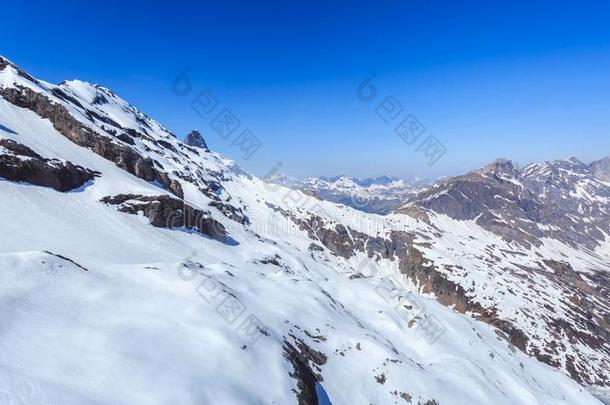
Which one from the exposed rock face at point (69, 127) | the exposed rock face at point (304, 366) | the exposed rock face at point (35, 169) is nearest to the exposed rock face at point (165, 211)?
the exposed rock face at point (35, 169)

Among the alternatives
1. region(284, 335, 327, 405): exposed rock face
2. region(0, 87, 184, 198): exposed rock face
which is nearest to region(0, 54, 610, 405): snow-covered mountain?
region(284, 335, 327, 405): exposed rock face

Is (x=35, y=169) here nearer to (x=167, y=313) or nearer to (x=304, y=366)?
(x=167, y=313)

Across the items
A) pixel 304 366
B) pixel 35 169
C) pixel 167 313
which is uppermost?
pixel 304 366

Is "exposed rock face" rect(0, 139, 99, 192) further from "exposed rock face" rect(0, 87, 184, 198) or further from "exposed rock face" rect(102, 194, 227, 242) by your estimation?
"exposed rock face" rect(0, 87, 184, 198)

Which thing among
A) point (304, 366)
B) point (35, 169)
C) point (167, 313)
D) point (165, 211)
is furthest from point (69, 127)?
point (304, 366)

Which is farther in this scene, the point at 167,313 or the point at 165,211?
the point at 165,211

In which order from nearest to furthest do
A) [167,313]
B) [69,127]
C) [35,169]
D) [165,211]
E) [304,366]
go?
1. [167,313]
2. [304,366]
3. [35,169]
4. [165,211]
5. [69,127]

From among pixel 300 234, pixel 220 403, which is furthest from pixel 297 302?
pixel 300 234

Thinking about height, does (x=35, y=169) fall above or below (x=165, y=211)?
below
